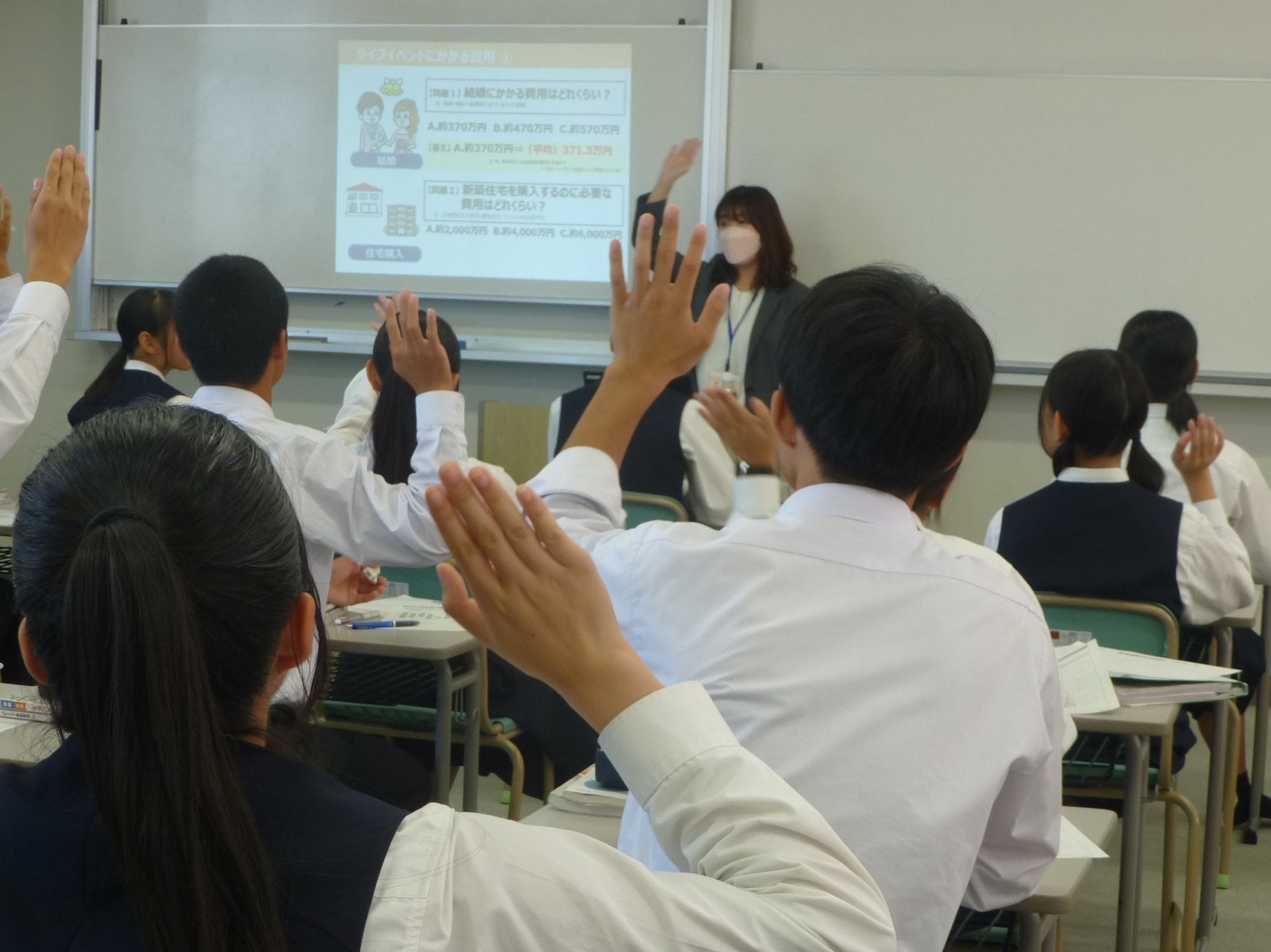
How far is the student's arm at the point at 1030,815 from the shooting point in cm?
128

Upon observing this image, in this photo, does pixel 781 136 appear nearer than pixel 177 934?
No

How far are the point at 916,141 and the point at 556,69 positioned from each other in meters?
1.50

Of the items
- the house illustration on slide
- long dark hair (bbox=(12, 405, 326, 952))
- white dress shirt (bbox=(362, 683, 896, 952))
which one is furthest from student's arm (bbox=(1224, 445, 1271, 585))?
the house illustration on slide

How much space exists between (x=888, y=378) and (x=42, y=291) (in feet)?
4.96

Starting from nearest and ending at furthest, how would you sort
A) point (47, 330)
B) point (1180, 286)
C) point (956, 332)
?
point (956, 332)
point (47, 330)
point (1180, 286)

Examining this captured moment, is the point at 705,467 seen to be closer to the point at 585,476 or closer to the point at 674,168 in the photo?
the point at 674,168

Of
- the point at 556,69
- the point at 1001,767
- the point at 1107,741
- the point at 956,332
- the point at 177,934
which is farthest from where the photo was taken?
the point at 556,69

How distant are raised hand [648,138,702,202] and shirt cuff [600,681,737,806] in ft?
14.7

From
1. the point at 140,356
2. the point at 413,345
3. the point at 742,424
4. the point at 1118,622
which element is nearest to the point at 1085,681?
the point at 1118,622

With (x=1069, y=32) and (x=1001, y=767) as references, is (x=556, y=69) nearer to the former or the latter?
(x=1069, y=32)

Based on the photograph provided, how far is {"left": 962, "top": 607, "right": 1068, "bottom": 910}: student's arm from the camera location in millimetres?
1284

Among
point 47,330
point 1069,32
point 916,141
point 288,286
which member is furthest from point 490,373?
point 47,330

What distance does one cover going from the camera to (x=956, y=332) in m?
1.33

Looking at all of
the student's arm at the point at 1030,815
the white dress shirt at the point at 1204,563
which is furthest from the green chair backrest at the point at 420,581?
the student's arm at the point at 1030,815
